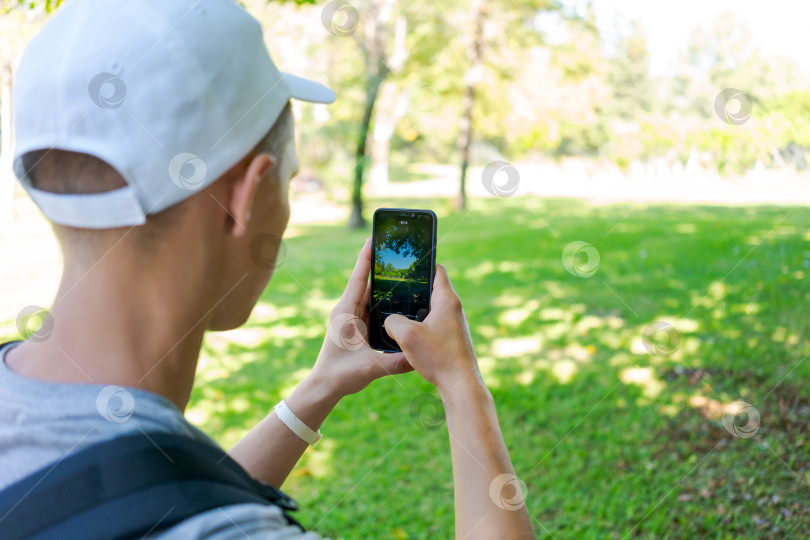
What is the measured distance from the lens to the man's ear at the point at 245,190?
0.98m

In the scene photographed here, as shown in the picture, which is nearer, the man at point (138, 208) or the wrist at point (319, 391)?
the man at point (138, 208)

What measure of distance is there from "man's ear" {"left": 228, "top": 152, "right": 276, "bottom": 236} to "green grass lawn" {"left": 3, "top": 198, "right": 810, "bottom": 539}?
→ 8.95 feet

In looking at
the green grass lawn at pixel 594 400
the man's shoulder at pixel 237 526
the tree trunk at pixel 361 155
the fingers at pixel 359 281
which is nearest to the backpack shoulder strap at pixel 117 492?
the man's shoulder at pixel 237 526

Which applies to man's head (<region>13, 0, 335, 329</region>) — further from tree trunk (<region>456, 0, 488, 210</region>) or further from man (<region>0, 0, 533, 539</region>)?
tree trunk (<region>456, 0, 488, 210</region>)

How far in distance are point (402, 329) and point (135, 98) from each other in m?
0.59

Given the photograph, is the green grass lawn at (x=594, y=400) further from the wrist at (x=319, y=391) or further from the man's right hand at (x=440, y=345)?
the man's right hand at (x=440, y=345)

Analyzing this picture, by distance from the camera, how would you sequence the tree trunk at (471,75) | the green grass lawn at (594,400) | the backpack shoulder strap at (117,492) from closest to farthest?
the backpack shoulder strap at (117,492) < the green grass lawn at (594,400) < the tree trunk at (471,75)

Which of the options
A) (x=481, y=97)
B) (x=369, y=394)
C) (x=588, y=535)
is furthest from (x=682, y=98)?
(x=588, y=535)

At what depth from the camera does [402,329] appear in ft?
3.88

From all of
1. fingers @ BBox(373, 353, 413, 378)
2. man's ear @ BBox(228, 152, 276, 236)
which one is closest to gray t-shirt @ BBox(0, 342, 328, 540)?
man's ear @ BBox(228, 152, 276, 236)

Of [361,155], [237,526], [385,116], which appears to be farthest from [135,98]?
[385,116]

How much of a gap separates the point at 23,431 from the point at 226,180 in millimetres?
434

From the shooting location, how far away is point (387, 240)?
1.53m

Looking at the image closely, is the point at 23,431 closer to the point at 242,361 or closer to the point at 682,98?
the point at 242,361
